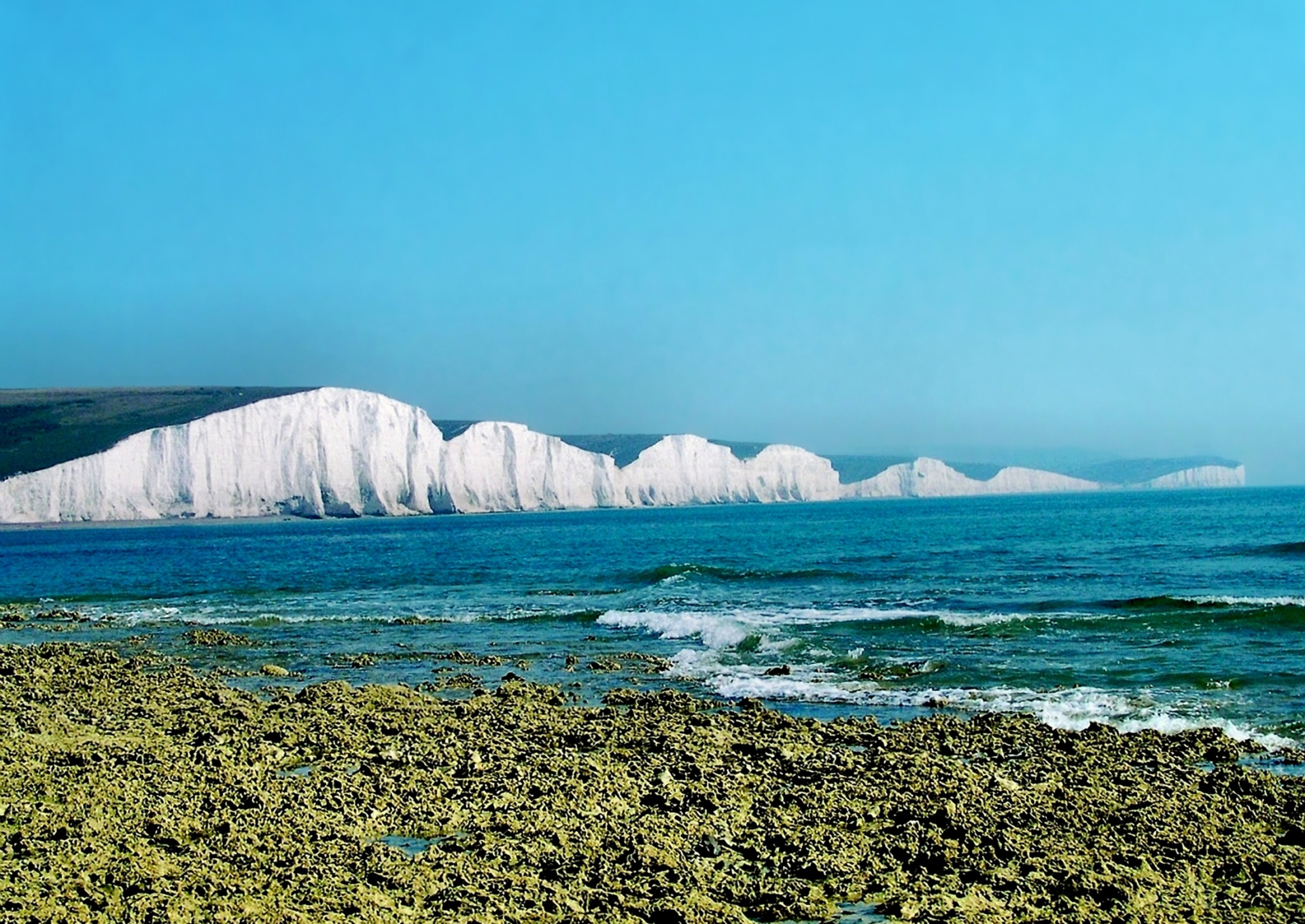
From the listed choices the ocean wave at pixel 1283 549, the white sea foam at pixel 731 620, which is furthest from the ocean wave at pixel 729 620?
the ocean wave at pixel 1283 549

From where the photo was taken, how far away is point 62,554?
5719 centimetres

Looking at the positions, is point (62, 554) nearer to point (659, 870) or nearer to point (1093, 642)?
point (1093, 642)

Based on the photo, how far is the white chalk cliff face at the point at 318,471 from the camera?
98.1 metres

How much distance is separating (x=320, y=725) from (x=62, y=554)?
170 ft

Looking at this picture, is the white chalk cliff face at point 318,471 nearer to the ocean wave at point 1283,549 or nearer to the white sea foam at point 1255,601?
the ocean wave at point 1283,549

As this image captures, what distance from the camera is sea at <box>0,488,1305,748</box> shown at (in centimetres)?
1508

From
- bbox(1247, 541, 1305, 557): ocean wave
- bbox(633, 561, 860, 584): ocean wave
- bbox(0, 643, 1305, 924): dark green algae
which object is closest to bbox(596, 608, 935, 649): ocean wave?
bbox(0, 643, 1305, 924): dark green algae

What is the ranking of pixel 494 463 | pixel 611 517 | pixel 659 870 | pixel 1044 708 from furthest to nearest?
1. pixel 494 463
2. pixel 611 517
3. pixel 1044 708
4. pixel 659 870

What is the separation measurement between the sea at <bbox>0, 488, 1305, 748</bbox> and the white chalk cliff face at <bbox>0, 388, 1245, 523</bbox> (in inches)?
1721

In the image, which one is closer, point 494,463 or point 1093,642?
point 1093,642

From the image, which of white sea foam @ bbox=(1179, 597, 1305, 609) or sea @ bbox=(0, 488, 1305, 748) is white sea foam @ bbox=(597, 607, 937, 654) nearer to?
sea @ bbox=(0, 488, 1305, 748)

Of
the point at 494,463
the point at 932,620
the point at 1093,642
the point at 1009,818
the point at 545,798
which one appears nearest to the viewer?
the point at 1009,818

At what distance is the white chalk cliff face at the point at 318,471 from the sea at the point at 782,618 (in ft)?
143

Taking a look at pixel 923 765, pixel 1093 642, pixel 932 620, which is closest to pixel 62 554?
pixel 932 620
